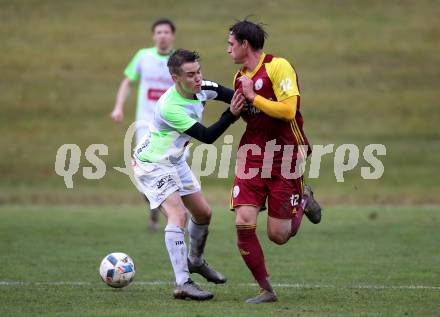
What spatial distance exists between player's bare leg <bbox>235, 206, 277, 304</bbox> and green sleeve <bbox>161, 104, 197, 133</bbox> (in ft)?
2.78

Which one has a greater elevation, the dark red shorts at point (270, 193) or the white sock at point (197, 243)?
the dark red shorts at point (270, 193)

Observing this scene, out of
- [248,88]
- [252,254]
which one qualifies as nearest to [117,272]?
[252,254]

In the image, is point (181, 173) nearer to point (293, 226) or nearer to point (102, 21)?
point (293, 226)

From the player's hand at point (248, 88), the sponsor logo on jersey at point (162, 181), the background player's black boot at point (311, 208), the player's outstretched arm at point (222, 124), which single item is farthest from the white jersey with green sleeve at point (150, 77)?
the player's hand at point (248, 88)

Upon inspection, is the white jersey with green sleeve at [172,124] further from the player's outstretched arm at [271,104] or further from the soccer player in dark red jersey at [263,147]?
the player's outstretched arm at [271,104]

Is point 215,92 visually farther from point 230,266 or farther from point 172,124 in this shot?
point 230,266

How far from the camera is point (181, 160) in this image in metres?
8.20

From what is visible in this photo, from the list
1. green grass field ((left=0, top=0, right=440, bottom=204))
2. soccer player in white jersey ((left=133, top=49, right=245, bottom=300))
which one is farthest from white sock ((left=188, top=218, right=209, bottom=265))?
green grass field ((left=0, top=0, right=440, bottom=204))

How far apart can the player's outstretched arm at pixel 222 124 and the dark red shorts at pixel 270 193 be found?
47 cm

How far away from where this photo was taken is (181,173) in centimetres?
815

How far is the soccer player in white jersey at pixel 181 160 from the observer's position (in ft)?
25.0

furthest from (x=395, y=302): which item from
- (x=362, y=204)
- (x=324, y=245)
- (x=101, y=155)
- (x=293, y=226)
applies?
(x=101, y=155)

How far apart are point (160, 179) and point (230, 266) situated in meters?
2.27

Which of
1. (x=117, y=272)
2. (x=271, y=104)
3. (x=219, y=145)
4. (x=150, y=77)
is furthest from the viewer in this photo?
(x=219, y=145)
